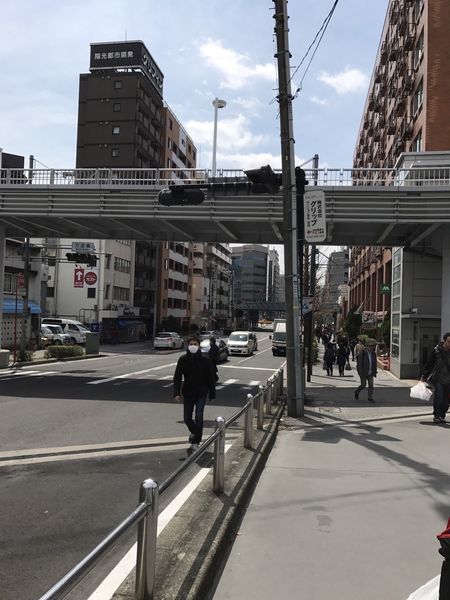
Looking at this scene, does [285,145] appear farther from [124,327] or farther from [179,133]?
[179,133]

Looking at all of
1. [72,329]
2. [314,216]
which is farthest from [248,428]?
[72,329]

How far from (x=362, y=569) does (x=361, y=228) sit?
16.8m

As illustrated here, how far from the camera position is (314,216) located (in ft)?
42.3

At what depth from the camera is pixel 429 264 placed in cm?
2261

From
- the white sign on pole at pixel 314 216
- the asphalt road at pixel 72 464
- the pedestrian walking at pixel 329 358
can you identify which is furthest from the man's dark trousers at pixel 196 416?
the pedestrian walking at pixel 329 358

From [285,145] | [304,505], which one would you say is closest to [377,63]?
[285,145]

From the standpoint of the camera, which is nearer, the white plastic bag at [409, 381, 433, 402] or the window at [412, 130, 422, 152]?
the white plastic bag at [409, 381, 433, 402]

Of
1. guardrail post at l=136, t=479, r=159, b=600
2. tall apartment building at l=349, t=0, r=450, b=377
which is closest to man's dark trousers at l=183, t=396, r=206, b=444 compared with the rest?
guardrail post at l=136, t=479, r=159, b=600

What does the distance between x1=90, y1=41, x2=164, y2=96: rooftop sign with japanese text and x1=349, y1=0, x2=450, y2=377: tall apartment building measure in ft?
96.4

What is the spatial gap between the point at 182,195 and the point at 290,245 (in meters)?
2.78

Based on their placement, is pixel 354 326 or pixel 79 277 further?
pixel 354 326

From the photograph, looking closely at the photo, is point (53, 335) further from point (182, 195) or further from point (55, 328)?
point (182, 195)

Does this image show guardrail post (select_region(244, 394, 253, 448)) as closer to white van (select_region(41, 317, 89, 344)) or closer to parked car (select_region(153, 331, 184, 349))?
white van (select_region(41, 317, 89, 344))

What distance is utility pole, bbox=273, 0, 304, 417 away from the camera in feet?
39.1
